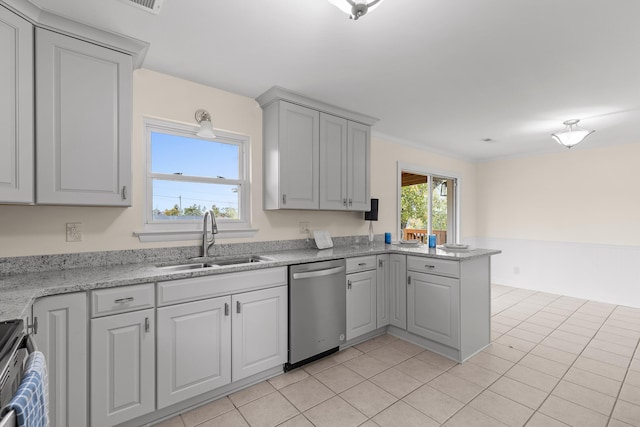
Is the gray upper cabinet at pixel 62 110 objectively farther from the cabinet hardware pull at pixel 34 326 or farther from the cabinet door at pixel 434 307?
the cabinet door at pixel 434 307

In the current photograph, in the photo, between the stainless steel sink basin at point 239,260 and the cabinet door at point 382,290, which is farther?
the cabinet door at point 382,290

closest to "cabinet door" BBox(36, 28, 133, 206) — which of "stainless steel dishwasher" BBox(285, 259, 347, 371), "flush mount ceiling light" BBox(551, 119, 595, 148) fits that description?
"stainless steel dishwasher" BBox(285, 259, 347, 371)

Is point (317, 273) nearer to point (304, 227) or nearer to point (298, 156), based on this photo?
point (304, 227)

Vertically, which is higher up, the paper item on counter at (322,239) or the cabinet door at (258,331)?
the paper item on counter at (322,239)

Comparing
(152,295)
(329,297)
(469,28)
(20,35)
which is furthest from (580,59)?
(20,35)

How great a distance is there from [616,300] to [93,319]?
620 centimetres

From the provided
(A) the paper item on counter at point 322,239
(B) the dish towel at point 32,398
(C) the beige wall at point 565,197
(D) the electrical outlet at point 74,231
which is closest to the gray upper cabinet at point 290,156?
(A) the paper item on counter at point 322,239

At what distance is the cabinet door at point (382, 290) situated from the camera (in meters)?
3.13

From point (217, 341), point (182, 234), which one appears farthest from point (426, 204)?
point (217, 341)

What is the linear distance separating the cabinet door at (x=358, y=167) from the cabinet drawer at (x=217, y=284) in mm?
1376

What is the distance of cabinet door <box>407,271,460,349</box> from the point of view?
2.67 metres

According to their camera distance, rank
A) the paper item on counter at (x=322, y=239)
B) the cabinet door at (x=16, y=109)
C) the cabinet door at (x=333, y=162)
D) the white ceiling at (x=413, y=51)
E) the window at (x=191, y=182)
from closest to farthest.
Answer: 1. the cabinet door at (x=16, y=109)
2. the white ceiling at (x=413, y=51)
3. the window at (x=191, y=182)
4. the cabinet door at (x=333, y=162)
5. the paper item on counter at (x=322, y=239)

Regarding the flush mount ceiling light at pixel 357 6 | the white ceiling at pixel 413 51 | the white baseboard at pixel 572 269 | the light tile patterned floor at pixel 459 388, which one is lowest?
the light tile patterned floor at pixel 459 388

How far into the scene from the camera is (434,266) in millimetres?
2818
